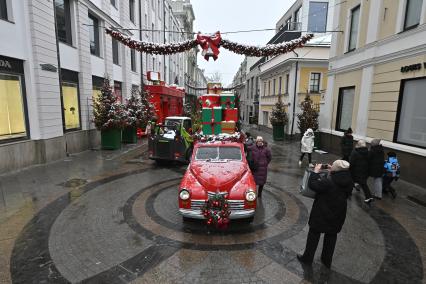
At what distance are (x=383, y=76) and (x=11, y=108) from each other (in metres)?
14.8

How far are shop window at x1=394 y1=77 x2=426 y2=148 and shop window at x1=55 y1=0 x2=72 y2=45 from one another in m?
15.3

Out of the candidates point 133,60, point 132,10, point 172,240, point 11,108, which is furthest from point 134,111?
point 172,240

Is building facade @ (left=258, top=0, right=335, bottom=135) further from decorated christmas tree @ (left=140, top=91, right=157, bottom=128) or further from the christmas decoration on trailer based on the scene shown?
decorated christmas tree @ (left=140, top=91, right=157, bottom=128)

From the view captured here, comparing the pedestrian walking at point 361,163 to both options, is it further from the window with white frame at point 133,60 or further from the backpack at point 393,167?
the window with white frame at point 133,60

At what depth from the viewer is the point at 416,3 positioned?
8.85 meters

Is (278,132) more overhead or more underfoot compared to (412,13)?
more underfoot

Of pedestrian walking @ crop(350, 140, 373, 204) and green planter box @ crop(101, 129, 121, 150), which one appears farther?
green planter box @ crop(101, 129, 121, 150)

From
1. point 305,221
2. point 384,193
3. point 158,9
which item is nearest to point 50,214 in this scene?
point 305,221

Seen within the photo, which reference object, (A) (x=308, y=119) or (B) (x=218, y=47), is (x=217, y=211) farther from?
(A) (x=308, y=119)

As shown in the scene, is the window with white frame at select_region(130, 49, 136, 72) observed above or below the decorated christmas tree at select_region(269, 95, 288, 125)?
above

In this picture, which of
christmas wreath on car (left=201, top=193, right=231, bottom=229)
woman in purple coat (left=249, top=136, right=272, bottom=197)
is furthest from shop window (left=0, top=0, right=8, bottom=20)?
christmas wreath on car (left=201, top=193, right=231, bottom=229)

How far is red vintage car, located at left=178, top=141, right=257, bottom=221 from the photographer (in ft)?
17.1

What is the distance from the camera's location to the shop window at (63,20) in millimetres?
12281

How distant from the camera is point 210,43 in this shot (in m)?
8.74
